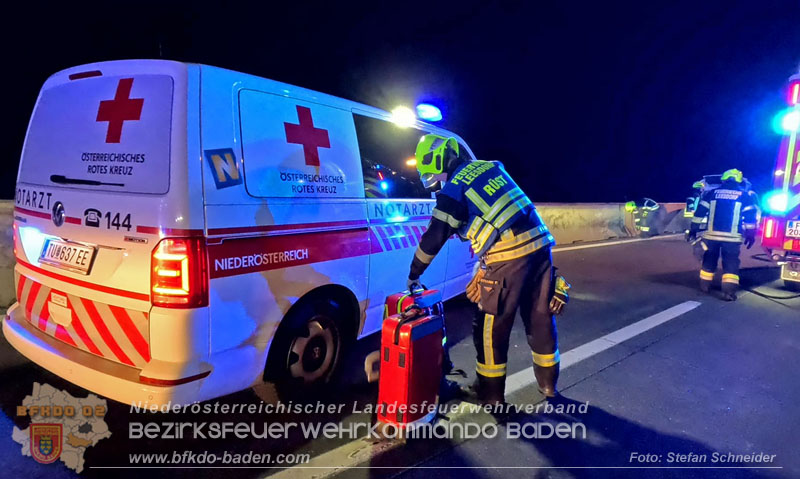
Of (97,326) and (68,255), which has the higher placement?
(68,255)

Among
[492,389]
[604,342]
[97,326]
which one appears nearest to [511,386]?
[492,389]

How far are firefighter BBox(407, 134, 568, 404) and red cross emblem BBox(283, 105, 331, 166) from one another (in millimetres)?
693

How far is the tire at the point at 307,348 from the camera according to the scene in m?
2.81

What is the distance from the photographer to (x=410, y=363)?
258 cm

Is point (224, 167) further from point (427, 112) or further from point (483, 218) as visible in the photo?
point (427, 112)

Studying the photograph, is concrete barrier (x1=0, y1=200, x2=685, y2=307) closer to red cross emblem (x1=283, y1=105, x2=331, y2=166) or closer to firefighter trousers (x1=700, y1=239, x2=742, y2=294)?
firefighter trousers (x1=700, y1=239, x2=742, y2=294)

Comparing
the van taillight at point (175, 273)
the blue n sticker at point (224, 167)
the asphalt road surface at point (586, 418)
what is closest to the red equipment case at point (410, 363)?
the asphalt road surface at point (586, 418)

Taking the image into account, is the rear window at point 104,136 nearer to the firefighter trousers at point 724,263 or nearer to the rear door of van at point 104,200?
the rear door of van at point 104,200

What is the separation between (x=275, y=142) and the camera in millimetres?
2686

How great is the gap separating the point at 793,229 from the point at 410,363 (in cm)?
706

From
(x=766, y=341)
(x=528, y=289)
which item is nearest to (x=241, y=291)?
(x=528, y=289)

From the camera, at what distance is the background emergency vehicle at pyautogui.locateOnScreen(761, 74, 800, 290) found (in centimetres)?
668

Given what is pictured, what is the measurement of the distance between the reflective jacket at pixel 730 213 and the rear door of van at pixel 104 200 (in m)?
6.91

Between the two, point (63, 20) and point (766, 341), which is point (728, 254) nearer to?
point (766, 341)
